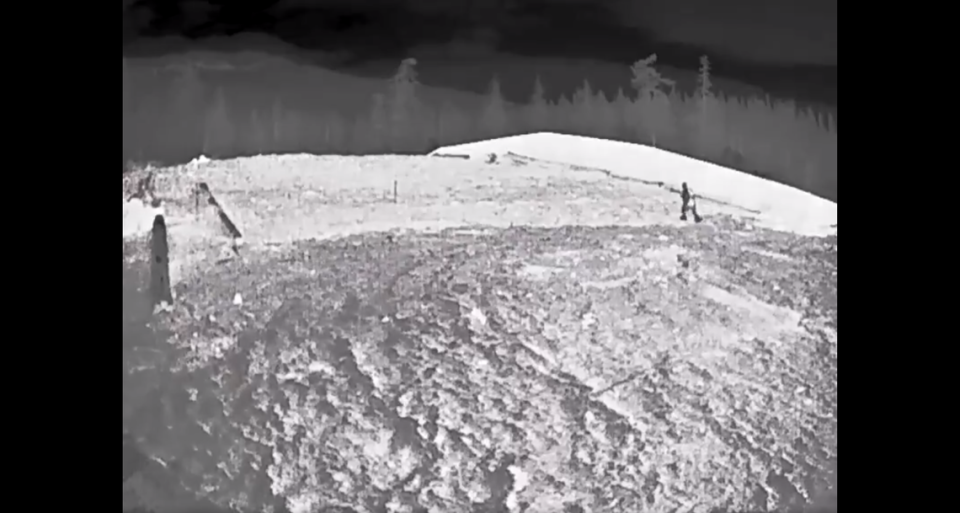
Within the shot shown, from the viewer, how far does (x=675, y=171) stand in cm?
242

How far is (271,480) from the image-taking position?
214 cm

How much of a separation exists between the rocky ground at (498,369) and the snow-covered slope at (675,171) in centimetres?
8

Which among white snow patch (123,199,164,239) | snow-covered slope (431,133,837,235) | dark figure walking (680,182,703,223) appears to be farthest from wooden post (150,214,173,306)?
dark figure walking (680,182,703,223)

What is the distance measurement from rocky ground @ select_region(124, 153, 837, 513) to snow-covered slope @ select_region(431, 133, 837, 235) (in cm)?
8

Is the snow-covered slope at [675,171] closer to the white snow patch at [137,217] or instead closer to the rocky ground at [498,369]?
the rocky ground at [498,369]

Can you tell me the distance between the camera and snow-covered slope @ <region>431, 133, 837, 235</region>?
7.87ft

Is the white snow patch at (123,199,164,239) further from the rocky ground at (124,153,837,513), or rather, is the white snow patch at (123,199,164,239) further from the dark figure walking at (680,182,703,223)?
the dark figure walking at (680,182,703,223)

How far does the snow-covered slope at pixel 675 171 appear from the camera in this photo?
7.87 feet

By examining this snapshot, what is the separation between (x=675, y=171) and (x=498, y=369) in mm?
937

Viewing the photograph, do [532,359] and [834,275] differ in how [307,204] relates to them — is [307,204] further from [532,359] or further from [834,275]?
[834,275]

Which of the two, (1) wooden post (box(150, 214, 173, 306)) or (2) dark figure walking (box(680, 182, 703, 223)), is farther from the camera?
(2) dark figure walking (box(680, 182, 703, 223))

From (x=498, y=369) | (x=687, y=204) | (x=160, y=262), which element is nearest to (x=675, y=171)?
(x=687, y=204)
